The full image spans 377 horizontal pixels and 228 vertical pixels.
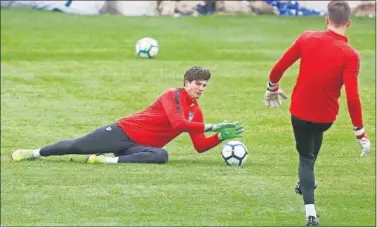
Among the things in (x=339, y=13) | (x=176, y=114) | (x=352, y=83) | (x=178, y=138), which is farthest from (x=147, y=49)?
(x=352, y=83)

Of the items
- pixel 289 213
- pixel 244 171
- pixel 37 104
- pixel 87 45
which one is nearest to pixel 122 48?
pixel 87 45

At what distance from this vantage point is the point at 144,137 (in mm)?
13516

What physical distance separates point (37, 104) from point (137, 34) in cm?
811

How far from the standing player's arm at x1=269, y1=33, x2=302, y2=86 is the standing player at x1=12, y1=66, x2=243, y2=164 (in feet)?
9.06

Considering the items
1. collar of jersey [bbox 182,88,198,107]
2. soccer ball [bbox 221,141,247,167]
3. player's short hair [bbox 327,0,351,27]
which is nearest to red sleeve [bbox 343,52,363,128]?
player's short hair [bbox 327,0,351,27]

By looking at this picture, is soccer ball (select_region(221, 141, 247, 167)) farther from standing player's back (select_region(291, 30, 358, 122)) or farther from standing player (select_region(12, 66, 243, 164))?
standing player's back (select_region(291, 30, 358, 122))

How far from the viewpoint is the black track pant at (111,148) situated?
1338 cm

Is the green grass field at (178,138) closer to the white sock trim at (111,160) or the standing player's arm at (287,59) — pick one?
the white sock trim at (111,160)

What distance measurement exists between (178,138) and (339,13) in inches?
239

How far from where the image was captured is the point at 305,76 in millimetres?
10180

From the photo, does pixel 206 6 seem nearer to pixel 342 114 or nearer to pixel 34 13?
pixel 34 13

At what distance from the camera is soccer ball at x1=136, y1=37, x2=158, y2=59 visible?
2312 centimetres

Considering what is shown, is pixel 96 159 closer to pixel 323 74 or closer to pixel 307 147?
pixel 307 147

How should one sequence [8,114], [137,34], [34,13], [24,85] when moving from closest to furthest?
[8,114] → [24,85] → [137,34] → [34,13]
